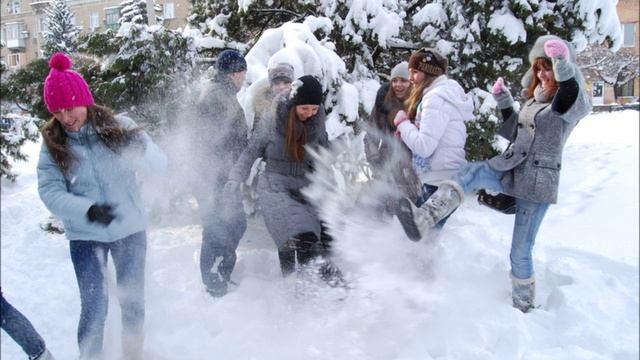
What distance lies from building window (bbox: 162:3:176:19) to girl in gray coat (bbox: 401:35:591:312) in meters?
3.45

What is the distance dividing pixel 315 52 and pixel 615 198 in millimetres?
3380

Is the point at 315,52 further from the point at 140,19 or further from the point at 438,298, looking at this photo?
the point at 438,298

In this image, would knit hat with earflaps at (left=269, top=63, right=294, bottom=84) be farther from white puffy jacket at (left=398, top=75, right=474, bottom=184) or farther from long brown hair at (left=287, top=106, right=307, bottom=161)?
white puffy jacket at (left=398, top=75, right=474, bottom=184)

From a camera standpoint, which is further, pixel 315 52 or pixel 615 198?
pixel 615 198

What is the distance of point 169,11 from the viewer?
516 centimetres

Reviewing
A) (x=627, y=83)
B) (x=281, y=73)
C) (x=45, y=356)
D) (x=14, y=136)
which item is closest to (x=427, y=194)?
(x=281, y=73)

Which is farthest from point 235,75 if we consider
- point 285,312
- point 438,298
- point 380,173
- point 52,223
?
point 52,223

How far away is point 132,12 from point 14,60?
3.47 feet

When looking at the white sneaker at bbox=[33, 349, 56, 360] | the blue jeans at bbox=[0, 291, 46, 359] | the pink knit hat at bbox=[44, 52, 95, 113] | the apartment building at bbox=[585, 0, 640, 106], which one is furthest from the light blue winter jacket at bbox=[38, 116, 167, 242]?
Result: the apartment building at bbox=[585, 0, 640, 106]

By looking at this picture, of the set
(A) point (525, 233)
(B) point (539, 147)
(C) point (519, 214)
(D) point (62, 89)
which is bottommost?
(A) point (525, 233)

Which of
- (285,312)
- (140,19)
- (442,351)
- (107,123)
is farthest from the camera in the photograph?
(140,19)

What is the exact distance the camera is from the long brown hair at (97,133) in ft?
7.59

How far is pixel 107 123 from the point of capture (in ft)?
7.98

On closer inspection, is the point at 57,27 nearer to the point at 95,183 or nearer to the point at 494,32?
the point at 95,183
